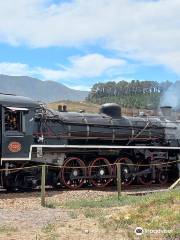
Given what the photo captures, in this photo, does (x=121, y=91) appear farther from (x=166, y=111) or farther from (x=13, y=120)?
(x=13, y=120)

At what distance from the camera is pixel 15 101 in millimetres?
15750

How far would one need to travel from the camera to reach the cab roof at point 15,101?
1549 centimetres

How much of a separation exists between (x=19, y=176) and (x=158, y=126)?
274 inches

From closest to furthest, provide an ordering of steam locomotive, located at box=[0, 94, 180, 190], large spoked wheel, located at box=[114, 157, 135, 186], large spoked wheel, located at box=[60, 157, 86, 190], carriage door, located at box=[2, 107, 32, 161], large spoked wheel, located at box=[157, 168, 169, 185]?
carriage door, located at box=[2, 107, 32, 161]
steam locomotive, located at box=[0, 94, 180, 190]
large spoked wheel, located at box=[60, 157, 86, 190]
large spoked wheel, located at box=[114, 157, 135, 186]
large spoked wheel, located at box=[157, 168, 169, 185]

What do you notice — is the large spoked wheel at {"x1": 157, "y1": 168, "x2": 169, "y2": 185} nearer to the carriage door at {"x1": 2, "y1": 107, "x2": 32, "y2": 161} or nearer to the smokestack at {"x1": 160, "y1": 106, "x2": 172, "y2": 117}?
the smokestack at {"x1": 160, "y1": 106, "x2": 172, "y2": 117}

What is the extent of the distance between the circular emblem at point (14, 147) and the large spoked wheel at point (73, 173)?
1.94 meters

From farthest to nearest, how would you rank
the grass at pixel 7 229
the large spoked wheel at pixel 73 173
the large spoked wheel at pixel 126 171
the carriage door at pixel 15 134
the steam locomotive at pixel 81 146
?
the large spoked wheel at pixel 126 171
the large spoked wheel at pixel 73 173
the steam locomotive at pixel 81 146
the carriage door at pixel 15 134
the grass at pixel 7 229

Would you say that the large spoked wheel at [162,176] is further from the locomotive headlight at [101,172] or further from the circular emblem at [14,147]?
the circular emblem at [14,147]

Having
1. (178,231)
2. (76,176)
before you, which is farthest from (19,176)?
(178,231)

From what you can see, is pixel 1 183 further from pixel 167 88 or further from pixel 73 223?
pixel 167 88

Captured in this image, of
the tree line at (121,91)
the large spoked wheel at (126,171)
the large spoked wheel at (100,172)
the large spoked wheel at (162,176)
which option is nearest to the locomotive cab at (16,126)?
the large spoked wheel at (100,172)

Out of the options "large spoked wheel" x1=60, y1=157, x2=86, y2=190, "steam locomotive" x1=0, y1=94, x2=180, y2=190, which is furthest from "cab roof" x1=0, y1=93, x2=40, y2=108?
"large spoked wheel" x1=60, y1=157, x2=86, y2=190

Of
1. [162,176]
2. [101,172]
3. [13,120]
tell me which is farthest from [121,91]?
[13,120]

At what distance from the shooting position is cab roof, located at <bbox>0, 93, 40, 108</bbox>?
15.5 m
